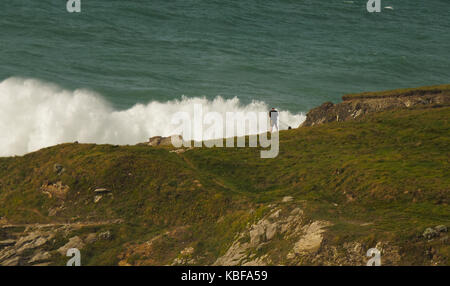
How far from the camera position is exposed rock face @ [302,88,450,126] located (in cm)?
4916

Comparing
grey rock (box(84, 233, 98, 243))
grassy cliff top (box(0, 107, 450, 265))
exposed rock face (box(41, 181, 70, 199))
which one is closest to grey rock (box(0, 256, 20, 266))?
grassy cliff top (box(0, 107, 450, 265))

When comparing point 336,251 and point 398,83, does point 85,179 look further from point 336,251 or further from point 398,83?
point 398,83

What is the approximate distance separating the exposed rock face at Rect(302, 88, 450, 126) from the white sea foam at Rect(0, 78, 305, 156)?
12.7 m

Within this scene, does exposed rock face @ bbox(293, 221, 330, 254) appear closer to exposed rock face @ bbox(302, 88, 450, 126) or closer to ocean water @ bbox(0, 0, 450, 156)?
exposed rock face @ bbox(302, 88, 450, 126)

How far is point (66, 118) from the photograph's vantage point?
60562 mm

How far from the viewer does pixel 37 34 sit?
259ft

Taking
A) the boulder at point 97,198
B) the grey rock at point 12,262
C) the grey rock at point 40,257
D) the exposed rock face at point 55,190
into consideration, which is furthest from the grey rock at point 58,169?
the grey rock at point 12,262

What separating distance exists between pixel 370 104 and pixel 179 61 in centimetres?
3325

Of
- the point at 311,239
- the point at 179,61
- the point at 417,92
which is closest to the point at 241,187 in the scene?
the point at 311,239

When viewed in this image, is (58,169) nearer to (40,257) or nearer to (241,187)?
(40,257)

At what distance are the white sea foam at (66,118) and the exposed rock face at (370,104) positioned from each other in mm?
12718

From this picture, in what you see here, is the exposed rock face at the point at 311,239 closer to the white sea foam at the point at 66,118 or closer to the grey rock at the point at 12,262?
the grey rock at the point at 12,262

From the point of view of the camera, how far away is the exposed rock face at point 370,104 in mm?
49156

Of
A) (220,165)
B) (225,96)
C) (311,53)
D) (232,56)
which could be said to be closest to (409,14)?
Result: (311,53)
